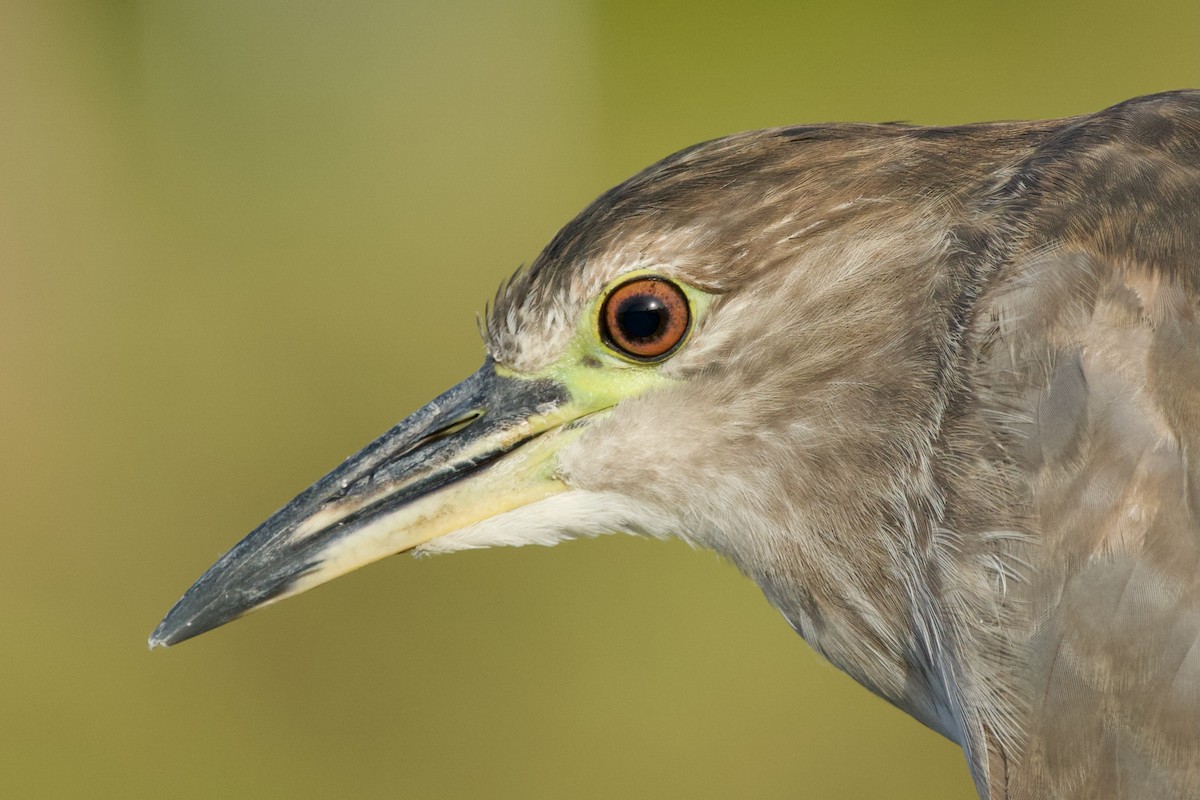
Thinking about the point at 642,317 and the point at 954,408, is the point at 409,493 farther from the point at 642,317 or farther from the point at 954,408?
the point at 954,408

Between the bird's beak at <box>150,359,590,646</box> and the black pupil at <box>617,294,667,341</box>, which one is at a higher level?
the black pupil at <box>617,294,667,341</box>

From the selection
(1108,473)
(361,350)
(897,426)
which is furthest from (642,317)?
(361,350)

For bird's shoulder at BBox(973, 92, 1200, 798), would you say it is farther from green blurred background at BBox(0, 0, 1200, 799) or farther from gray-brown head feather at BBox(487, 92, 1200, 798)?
green blurred background at BBox(0, 0, 1200, 799)

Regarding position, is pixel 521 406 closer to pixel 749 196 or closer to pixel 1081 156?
pixel 749 196

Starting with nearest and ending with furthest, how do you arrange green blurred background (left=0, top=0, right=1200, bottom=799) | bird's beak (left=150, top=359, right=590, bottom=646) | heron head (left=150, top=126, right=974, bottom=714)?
heron head (left=150, top=126, right=974, bottom=714) < bird's beak (left=150, top=359, right=590, bottom=646) < green blurred background (left=0, top=0, right=1200, bottom=799)

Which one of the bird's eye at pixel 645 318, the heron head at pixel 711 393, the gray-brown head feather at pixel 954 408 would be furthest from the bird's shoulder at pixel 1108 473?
the bird's eye at pixel 645 318

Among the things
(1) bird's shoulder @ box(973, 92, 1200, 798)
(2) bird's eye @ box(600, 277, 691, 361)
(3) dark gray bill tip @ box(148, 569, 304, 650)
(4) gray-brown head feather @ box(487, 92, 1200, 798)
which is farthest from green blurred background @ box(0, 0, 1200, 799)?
(1) bird's shoulder @ box(973, 92, 1200, 798)

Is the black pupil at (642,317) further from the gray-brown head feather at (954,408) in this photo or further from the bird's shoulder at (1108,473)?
the bird's shoulder at (1108,473)
